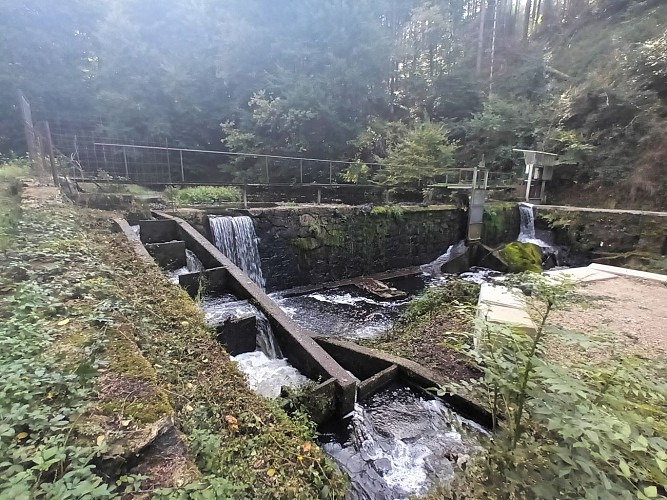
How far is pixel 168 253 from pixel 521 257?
814cm

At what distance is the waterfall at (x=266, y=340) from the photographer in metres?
3.84

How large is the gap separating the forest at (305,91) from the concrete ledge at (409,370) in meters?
8.60

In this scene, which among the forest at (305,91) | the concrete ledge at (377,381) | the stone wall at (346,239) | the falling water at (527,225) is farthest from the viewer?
the forest at (305,91)

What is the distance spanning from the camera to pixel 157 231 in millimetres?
6258

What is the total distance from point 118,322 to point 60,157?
29.4 feet

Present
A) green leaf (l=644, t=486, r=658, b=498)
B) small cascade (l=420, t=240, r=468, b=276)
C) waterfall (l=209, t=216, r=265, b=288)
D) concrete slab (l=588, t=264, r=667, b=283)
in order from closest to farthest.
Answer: green leaf (l=644, t=486, r=658, b=498) < concrete slab (l=588, t=264, r=667, b=283) < waterfall (l=209, t=216, r=265, b=288) < small cascade (l=420, t=240, r=468, b=276)

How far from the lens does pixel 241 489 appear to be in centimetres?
138

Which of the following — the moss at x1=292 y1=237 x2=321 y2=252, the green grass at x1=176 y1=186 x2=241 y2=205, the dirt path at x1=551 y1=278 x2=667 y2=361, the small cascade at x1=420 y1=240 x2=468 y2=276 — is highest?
the green grass at x1=176 y1=186 x2=241 y2=205

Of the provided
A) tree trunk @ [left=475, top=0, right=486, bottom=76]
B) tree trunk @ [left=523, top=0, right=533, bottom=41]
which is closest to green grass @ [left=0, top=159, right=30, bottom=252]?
tree trunk @ [left=475, top=0, right=486, bottom=76]

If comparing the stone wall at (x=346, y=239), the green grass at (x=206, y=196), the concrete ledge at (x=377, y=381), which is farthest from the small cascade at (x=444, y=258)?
the concrete ledge at (x=377, y=381)

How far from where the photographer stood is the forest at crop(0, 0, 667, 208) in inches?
481

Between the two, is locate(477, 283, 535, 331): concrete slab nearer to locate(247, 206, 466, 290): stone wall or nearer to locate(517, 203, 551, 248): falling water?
locate(247, 206, 466, 290): stone wall

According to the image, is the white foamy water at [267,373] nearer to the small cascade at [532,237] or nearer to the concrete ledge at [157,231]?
the concrete ledge at [157,231]

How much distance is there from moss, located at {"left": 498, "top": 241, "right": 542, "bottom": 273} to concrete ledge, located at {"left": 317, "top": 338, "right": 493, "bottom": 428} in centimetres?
595
